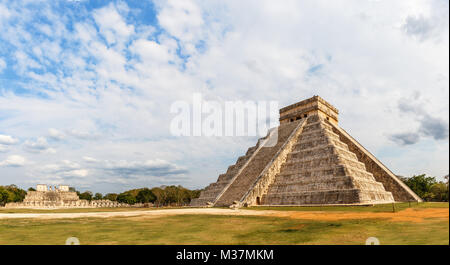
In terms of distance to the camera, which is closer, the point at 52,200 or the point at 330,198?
the point at 330,198

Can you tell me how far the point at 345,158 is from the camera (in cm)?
3062

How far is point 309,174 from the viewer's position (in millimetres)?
29781

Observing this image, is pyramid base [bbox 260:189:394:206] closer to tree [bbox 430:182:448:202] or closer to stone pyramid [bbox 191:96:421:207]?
stone pyramid [bbox 191:96:421:207]

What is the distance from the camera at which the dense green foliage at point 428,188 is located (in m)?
41.2

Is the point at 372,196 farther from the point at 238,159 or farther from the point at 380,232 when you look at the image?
the point at 238,159

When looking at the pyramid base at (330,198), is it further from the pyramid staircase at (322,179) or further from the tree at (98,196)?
the tree at (98,196)

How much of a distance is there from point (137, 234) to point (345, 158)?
26.3m

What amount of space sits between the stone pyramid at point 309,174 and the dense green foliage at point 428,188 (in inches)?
525

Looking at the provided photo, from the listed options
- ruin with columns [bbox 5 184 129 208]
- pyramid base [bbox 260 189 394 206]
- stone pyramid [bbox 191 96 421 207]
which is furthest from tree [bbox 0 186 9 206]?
pyramid base [bbox 260 189 394 206]

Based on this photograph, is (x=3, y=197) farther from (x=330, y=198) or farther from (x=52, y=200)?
(x=330, y=198)

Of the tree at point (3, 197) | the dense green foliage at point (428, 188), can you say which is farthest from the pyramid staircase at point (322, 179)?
the tree at point (3, 197)

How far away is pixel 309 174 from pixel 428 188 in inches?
1011

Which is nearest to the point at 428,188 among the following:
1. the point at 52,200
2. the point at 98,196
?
the point at 52,200
